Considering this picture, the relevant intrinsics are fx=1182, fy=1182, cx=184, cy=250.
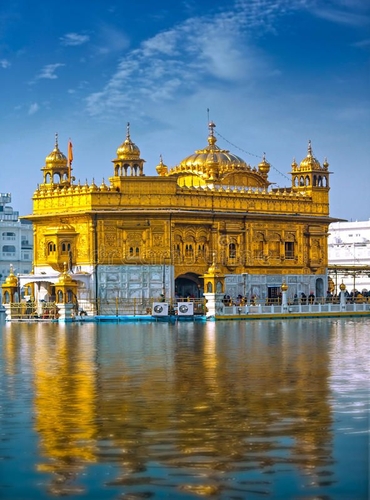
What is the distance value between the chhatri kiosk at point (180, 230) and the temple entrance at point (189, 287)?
0.16 feet

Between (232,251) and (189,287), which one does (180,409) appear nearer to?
(189,287)

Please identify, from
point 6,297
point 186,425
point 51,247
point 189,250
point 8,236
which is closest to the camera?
point 186,425

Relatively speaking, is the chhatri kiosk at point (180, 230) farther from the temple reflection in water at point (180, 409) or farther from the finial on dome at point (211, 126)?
the temple reflection in water at point (180, 409)

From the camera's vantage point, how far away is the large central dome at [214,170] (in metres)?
59.8

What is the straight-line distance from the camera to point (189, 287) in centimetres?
5784

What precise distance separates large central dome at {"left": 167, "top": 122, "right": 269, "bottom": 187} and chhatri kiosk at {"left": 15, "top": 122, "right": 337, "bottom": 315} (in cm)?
6

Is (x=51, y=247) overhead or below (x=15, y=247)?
below

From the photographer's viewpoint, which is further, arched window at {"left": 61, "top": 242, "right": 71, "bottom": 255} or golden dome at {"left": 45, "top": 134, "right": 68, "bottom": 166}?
golden dome at {"left": 45, "top": 134, "right": 68, "bottom": 166}

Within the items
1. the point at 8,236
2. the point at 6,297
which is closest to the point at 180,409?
the point at 6,297

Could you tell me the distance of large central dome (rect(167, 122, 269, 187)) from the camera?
5981cm

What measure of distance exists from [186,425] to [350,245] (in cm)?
8625

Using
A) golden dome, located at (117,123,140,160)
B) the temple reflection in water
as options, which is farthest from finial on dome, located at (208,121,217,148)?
the temple reflection in water

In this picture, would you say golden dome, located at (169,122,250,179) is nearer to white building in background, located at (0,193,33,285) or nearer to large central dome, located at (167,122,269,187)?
large central dome, located at (167,122,269,187)

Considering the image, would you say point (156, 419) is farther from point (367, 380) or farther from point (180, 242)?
point (180, 242)
